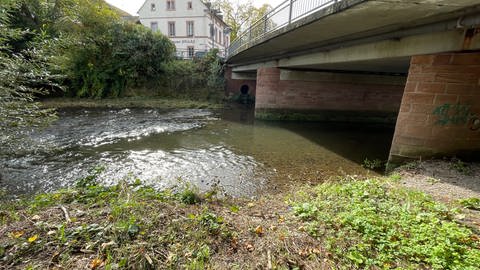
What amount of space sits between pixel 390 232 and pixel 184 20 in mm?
37392

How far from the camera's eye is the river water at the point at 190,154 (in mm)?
5227

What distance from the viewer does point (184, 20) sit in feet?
111

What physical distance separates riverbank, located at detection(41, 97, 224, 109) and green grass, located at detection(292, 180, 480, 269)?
16393 millimetres

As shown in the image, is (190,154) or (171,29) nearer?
(190,154)

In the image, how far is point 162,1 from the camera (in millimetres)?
33688

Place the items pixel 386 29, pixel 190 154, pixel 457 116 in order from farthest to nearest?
pixel 190 154, pixel 386 29, pixel 457 116

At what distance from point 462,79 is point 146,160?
26.2 ft

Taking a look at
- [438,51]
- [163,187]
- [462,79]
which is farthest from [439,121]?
[163,187]

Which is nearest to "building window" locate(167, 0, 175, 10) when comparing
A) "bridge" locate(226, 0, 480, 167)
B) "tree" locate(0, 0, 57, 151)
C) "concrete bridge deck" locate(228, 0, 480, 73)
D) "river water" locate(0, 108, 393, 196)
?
"river water" locate(0, 108, 393, 196)

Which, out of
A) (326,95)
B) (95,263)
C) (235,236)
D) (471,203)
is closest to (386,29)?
(471,203)

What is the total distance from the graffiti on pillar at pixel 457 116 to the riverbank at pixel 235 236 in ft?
8.92

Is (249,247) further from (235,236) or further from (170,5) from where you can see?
(170,5)

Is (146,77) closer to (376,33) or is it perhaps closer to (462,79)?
(376,33)

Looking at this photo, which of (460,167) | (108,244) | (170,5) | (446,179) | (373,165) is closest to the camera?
(108,244)
